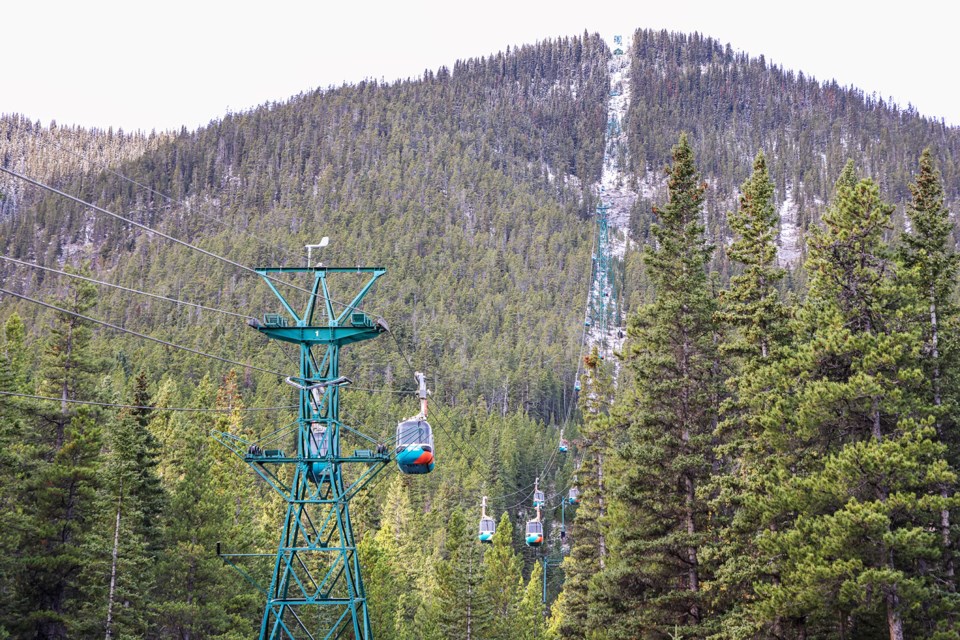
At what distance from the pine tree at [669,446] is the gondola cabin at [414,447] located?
719 cm

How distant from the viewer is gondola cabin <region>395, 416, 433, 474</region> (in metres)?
31.9

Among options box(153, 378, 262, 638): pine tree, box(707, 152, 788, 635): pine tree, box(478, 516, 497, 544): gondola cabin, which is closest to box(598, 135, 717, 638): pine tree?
box(707, 152, 788, 635): pine tree

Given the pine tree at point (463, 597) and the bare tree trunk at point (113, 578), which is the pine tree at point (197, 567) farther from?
the pine tree at point (463, 597)

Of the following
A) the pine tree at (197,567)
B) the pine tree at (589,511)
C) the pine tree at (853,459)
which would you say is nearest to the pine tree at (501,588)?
the pine tree at (589,511)

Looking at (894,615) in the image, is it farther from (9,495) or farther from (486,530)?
(9,495)

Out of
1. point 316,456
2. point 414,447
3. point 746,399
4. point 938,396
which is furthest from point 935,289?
point 316,456

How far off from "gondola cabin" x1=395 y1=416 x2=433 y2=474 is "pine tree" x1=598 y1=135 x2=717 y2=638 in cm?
719

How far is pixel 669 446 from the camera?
117 feet

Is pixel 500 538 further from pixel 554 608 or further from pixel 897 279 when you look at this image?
pixel 897 279

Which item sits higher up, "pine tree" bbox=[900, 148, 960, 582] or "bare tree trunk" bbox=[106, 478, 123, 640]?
"pine tree" bbox=[900, 148, 960, 582]

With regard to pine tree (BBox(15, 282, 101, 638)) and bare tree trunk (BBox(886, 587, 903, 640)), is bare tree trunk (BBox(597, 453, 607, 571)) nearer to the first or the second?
pine tree (BBox(15, 282, 101, 638))

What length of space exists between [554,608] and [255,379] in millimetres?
72874

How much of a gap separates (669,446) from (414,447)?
9.12 m

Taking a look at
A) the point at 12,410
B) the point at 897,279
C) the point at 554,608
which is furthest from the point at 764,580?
the point at 554,608
